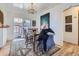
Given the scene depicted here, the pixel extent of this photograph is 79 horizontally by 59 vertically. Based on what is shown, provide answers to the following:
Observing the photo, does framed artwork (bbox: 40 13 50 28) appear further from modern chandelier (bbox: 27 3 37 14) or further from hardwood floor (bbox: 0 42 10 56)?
hardwood floor (bbox: 0 42 10 56)

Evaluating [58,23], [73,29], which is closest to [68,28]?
[73,29]

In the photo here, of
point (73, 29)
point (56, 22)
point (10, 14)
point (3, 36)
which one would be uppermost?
point (10, 14)

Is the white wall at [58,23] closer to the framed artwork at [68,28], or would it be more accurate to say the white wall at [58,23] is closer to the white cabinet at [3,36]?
the framed artwork at [68,28]

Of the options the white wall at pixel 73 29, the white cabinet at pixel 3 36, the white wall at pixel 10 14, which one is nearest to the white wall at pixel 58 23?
the white wall at pixel 73 29

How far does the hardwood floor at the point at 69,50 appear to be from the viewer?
1862 mm

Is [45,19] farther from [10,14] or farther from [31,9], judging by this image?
[10,14]

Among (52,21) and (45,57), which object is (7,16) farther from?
(45,57)

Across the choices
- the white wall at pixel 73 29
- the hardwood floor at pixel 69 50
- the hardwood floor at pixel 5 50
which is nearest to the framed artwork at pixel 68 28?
the white wall at pixel 73 29

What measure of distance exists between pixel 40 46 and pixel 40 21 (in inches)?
15.8

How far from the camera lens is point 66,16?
189 cm

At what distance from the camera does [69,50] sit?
1.87 metres

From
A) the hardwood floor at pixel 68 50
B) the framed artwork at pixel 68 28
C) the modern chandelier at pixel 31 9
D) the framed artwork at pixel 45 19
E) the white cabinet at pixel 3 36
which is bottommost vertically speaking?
the hardwood floor at pixel 68 50

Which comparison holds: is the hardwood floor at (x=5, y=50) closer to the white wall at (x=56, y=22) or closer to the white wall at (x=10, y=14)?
the white wall at (x=10, y=14)

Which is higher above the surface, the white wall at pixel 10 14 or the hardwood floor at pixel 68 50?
the white wall at pixel 10 14
